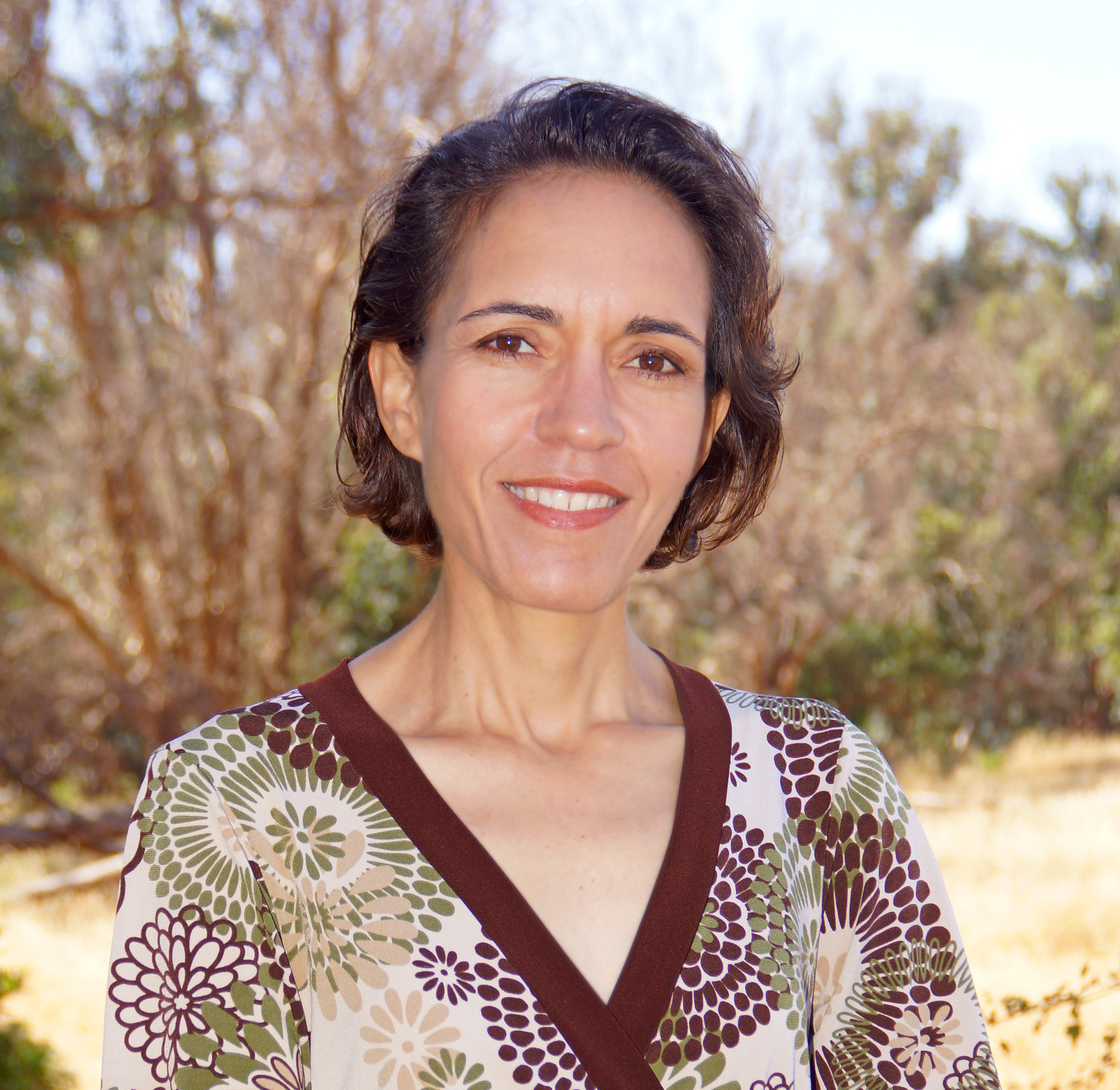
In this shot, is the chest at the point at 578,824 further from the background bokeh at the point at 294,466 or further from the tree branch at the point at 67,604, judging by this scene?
the tree branch at the point at 67,604

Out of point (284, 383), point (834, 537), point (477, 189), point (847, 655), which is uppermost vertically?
point (477, 189)

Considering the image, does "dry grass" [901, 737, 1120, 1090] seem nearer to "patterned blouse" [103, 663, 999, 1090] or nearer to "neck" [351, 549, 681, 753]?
"patterned blouse" [103, 663, 999, 1090]

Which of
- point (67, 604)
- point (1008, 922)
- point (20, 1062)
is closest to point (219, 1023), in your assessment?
point (20, 1062)

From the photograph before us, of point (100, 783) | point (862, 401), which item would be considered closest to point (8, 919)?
point (100, 783)

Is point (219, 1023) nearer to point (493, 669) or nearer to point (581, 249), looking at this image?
point (493, 669)

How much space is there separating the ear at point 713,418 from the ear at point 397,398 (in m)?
0.40

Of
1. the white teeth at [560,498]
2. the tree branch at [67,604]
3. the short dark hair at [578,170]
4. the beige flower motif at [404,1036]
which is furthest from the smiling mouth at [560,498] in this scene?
the tree branch at [67,604]

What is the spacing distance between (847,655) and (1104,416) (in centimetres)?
459

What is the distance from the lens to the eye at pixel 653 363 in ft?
4.46

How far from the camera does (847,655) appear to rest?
12289 mm

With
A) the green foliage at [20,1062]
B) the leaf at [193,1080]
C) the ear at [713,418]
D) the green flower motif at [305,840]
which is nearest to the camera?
the leaf at [193,1080]

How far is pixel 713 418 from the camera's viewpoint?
1.58 metres

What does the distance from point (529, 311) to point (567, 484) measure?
210 millimetres

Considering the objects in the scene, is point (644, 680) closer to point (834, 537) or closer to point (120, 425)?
point (120, 425)
